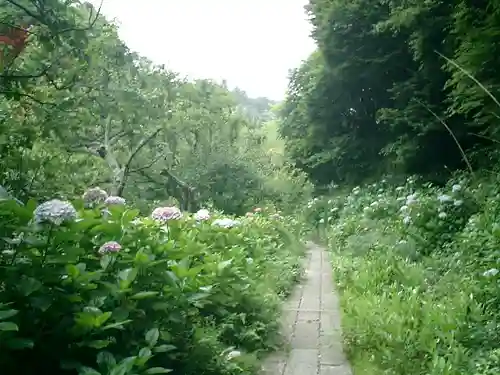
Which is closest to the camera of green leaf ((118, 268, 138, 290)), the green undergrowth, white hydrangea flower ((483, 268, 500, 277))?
green leaf ((118, 268, 138, 290))

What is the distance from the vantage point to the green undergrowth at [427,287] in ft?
9.28

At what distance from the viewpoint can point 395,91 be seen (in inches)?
366

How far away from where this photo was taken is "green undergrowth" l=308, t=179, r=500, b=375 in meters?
2.83

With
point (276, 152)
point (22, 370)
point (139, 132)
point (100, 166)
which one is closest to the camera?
point (22, 370)

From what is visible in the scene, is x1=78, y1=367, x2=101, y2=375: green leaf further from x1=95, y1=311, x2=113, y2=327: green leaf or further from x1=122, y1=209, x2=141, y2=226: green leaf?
x1=122, y1=209, x2=141, y2=226: green leaf

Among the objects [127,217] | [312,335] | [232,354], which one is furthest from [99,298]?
[312,335]

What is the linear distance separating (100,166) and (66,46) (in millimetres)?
7007

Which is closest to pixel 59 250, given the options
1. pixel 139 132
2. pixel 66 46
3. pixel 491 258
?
pixel 66 46

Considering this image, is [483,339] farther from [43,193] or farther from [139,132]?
[139,132]

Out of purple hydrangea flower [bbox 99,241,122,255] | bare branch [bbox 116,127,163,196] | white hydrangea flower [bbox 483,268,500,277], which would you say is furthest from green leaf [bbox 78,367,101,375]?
bare branch [bbox 116,127,163,196]

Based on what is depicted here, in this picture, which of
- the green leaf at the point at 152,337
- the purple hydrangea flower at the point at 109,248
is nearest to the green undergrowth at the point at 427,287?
the green leaf at the point at 152,337

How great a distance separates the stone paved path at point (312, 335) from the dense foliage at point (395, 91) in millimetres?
2256

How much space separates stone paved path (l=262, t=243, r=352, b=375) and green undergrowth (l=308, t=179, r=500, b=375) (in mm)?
132

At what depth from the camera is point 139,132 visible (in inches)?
433
